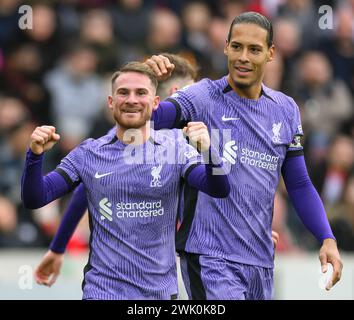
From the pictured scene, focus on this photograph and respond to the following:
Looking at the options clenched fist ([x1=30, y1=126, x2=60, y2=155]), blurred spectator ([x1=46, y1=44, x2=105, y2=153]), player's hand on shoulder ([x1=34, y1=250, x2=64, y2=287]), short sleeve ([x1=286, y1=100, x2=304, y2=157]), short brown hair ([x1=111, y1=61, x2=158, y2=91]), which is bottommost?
player's hand on shoulder ([x1=34, y1=250, x2=64, y2=287])

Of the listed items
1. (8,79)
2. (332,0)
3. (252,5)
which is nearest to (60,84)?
(8,79)

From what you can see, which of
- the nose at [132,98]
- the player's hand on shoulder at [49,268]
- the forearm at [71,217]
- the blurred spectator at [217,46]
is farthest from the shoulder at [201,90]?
the blurred spectator at [217,46]

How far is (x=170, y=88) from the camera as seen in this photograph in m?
8.04

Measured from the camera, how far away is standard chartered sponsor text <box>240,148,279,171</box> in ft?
23.0

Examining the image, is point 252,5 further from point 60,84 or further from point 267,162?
point 267,162

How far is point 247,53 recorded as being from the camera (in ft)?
22.7

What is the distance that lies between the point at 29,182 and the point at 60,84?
635cm

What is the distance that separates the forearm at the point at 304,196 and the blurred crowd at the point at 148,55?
167 inches

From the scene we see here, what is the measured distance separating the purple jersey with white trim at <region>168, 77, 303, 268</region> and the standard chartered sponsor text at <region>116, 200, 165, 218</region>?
0.39 m

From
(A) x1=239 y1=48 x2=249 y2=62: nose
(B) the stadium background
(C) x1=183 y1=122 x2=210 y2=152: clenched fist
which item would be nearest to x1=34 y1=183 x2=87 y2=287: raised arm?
(A) x1=239 y1=48 x2=249 y2=62: nose

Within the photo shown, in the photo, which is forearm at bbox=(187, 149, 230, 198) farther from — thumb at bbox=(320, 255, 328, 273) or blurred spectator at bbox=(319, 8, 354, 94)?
blurred spectator at bbox=(319, 8, 354, 94)

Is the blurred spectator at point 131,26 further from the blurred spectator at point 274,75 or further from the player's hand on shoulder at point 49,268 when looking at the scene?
the player's hand on shoulder at point 49,268

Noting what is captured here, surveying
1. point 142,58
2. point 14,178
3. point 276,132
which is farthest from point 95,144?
point 142,58

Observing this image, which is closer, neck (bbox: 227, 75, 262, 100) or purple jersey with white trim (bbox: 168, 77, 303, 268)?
purple jersey with white trim (bbox: 168, 77, 303, 268)
